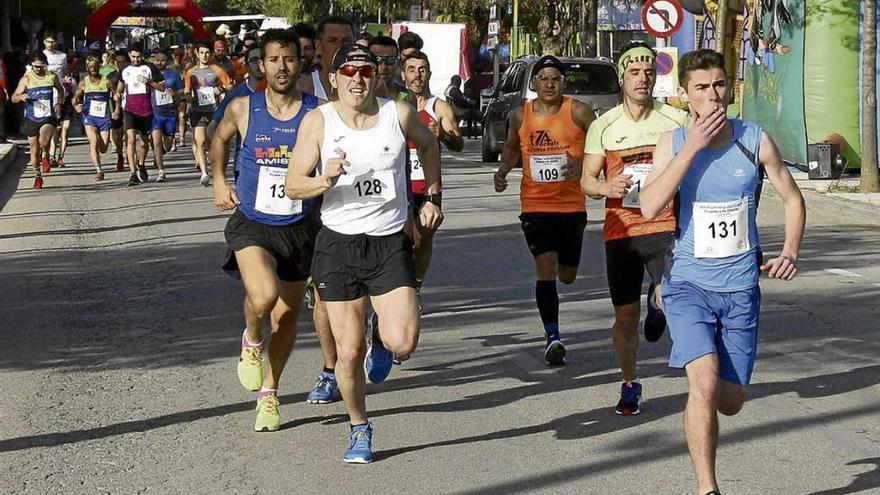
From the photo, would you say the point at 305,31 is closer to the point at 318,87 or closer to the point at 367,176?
the point at 318,87

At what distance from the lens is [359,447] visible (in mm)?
6867

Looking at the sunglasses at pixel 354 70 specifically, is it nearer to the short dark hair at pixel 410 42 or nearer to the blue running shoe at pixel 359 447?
the blue running shoe at pixel 359 447

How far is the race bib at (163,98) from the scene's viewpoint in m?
22.4

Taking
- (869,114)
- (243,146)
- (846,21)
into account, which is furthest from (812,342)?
(846,21)

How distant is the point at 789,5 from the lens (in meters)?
23.3

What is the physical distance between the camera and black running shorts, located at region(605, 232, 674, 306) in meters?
7.91

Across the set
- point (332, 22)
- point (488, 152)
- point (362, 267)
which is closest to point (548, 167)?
point (332, 22)

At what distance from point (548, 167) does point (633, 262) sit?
136 centimetres

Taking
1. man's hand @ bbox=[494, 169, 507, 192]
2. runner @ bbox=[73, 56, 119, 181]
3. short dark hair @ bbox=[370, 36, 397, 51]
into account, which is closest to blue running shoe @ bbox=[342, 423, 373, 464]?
man's hand @ bbox=[494, 169, 507, 192]

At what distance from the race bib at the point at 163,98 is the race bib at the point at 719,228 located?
17169 millimetres

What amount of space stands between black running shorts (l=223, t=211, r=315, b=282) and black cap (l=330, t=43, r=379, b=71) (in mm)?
1093

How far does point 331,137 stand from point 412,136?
0.38 metres

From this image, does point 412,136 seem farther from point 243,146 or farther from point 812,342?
point 812,342

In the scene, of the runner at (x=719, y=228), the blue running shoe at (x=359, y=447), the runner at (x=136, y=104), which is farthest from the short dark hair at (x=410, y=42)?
the runner at (x=136, y=104)
